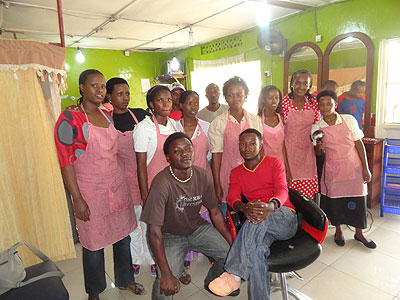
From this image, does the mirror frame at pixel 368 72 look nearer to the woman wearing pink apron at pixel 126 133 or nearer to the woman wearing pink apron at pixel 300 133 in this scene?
the woman wearing pink apron at pixel 300 133

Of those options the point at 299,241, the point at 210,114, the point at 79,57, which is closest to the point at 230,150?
the point at 299,241

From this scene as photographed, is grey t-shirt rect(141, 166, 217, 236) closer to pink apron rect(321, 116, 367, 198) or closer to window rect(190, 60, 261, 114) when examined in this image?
pink apron rect(321, 116, 367, 198)

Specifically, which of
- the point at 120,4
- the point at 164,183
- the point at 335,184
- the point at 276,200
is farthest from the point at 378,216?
the point at 120,4

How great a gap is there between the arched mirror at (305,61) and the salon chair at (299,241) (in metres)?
2.75

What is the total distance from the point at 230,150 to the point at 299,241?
33.2 inches

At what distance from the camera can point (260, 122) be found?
7.21 feet

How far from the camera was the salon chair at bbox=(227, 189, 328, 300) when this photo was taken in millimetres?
1433

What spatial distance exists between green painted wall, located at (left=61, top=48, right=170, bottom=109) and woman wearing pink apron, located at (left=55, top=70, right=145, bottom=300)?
16.8ft

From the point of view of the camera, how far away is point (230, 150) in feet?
6.99

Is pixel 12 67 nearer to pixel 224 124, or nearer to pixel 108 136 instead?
pixel 108 136

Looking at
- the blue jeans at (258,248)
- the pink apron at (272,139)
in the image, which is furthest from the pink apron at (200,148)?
the blue jeans at (258,248)

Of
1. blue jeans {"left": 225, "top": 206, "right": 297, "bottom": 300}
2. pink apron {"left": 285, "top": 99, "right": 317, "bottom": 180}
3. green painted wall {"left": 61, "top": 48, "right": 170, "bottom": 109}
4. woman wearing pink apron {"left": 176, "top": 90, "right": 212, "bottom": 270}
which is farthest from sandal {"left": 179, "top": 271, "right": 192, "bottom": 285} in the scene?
green painted wall {"left": 61, "top": 48, "right": 170, "bottom": 109}

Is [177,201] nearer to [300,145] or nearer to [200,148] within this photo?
[200,148]

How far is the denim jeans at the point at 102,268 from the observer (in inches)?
69.6
